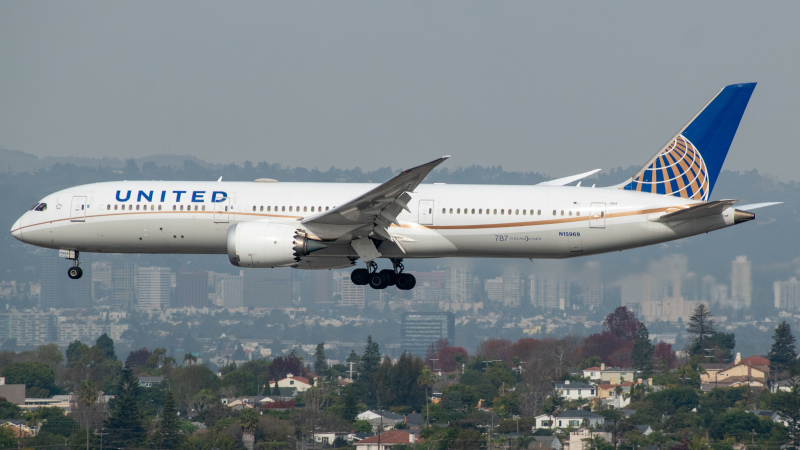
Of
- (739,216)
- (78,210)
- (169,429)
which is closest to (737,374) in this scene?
(169,429)

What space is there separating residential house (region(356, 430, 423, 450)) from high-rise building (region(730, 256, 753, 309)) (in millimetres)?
112541

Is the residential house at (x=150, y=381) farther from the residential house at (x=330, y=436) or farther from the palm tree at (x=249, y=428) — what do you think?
the residential house at (x=330, y=436)

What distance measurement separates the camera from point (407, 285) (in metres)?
39.2

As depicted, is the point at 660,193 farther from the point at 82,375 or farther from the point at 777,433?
the point at 82,375

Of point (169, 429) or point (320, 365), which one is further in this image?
point (320, 365)

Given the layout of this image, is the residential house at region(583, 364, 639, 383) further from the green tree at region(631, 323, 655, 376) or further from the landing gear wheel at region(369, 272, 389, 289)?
the landing gear wheel at region(369, 272, 389, 289)

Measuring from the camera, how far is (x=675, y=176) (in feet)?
129

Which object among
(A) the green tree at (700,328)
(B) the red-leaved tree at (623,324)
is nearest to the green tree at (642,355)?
(A) the green tree at (700,328)

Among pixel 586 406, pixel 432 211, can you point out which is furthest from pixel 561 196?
pixel 586 406

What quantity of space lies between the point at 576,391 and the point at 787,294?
83651 mm

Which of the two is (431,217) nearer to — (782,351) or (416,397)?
(416,397)

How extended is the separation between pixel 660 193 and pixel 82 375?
10680cm

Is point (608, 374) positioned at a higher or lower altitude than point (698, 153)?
lower

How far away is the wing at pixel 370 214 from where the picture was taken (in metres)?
33.8
